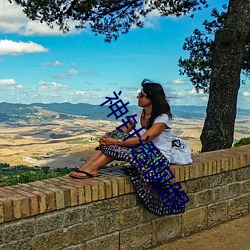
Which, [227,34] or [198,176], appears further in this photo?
[227,34]

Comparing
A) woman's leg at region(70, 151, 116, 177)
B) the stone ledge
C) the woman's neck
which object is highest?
the woman's neck

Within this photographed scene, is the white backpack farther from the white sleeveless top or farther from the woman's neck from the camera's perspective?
the woman's neck

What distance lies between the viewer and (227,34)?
22.0ft

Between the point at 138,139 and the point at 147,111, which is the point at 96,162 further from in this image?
the point at 147,111

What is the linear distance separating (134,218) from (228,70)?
406 cm

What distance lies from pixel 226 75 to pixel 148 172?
3.91 meters

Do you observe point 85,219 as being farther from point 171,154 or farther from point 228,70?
point 228,70

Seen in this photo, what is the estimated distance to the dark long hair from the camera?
3.57m

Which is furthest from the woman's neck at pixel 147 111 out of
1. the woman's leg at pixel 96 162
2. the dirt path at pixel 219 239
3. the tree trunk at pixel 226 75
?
the tree trunk at pixel 226 75

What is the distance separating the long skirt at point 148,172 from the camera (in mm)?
3393

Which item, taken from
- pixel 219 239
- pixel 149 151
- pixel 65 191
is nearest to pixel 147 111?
pixel 149 151

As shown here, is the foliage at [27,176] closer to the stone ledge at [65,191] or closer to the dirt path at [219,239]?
the stone ledge at [65,191]

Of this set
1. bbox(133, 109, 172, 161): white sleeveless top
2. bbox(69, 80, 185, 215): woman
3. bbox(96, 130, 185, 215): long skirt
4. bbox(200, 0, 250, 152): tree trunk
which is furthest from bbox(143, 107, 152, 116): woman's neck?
bbox(200, 0, 250, 152): tree trunk

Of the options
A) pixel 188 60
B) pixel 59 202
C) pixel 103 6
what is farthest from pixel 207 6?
pixel 59 202
